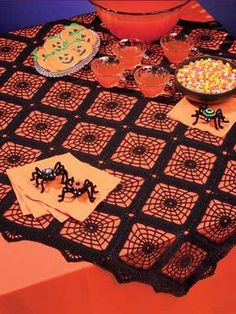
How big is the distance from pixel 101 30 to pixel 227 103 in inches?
21.6

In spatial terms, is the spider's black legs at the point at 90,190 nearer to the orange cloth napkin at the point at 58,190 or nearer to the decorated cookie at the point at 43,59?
the orange cloth napkin at the point at 58,190

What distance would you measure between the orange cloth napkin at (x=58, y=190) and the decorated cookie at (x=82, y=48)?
0.42m

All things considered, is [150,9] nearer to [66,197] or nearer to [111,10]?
[111,10]

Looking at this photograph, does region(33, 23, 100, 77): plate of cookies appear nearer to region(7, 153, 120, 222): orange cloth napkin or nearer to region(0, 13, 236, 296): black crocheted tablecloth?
region(0, 13, 236, 296): black crocheted tablecloth

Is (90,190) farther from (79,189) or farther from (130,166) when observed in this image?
(130,166)

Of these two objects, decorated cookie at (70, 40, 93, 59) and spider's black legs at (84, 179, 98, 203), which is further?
decorated cookie at (70, 40, 93, 59)

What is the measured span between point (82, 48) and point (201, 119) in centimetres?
47

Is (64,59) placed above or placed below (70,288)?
above

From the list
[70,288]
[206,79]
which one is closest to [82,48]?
[206,79]

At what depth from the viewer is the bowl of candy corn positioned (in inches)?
61.1

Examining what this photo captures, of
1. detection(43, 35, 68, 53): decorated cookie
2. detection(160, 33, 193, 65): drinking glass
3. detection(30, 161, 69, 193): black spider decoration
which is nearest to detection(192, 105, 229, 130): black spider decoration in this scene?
detection(160, 33, 193, 65): drinking glass

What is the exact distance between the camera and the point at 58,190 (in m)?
1.39

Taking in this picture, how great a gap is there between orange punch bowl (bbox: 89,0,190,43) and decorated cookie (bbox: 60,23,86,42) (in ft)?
0.31

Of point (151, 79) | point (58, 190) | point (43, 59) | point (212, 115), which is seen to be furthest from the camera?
point (43, 59)
